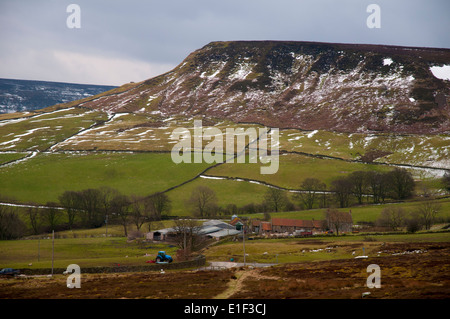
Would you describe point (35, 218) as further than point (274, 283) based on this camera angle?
Yes

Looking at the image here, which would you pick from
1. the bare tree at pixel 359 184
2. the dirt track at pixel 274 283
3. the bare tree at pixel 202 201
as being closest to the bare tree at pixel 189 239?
the dirt track at pixel 274 283

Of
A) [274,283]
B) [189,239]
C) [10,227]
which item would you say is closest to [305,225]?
[189,239]

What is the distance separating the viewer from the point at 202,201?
422 feet

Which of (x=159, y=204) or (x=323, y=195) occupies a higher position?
(x=323, y=195)

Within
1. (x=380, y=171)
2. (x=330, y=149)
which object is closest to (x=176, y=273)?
(x=380, y=171)

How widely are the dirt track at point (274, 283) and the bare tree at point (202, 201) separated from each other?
66837mm

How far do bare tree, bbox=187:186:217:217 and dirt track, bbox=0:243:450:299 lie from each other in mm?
66837

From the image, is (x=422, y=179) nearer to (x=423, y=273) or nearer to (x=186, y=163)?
(x=186, y=163)

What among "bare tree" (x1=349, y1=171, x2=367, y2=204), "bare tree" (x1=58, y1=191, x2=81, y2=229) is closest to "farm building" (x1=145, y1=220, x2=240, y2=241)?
"bare tree" (x1=58, y1=191, x2=81, y2=229)

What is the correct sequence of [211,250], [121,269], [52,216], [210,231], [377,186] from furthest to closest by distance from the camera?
1. [377,186]
2. [52,216]
3. [210,231]
4. [211,250]
5. [121,269]

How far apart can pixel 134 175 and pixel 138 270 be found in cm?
9838

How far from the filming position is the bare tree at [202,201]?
12562cm

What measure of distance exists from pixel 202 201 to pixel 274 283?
84363mm

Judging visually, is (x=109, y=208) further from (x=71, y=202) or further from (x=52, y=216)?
(x=52, y=216)
